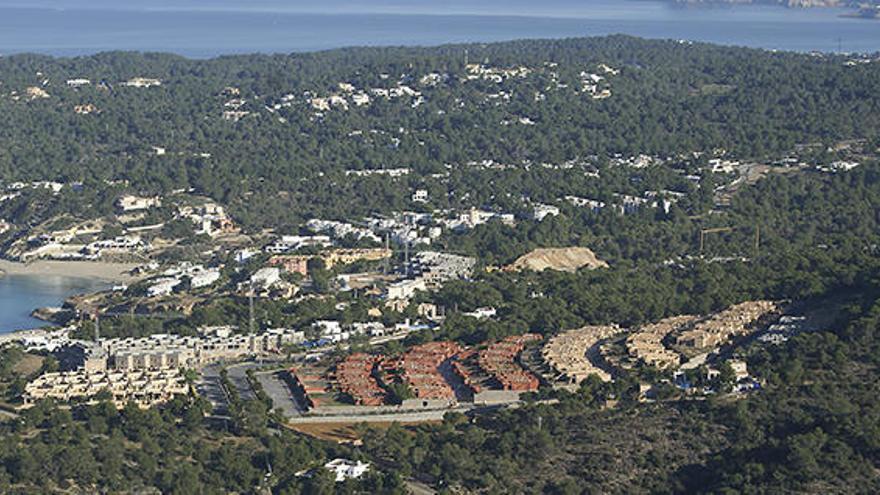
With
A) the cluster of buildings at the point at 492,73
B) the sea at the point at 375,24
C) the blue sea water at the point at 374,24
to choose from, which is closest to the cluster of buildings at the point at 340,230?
the cluster of buildings at the point at 492,73

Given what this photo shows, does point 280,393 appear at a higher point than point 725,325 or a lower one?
lower

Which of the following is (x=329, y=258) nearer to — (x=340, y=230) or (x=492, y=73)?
(x=340, y=230)

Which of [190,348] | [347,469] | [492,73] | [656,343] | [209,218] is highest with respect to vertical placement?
[492,73]

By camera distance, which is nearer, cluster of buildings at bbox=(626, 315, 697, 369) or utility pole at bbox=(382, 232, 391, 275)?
cluster of buildings at bbox=(626, 315, 697, 369)

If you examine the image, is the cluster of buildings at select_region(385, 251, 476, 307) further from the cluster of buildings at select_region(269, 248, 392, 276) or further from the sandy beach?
the sandy beach

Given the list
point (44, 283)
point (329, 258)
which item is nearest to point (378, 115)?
point (329, 258)

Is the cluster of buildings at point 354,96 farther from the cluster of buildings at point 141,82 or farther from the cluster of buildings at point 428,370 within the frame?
the cluster of buildings at point 428,370

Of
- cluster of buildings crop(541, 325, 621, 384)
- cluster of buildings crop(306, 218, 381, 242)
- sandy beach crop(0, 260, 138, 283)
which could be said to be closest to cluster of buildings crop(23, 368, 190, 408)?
cluster of buildings crop(541, 325, 621, 384)
